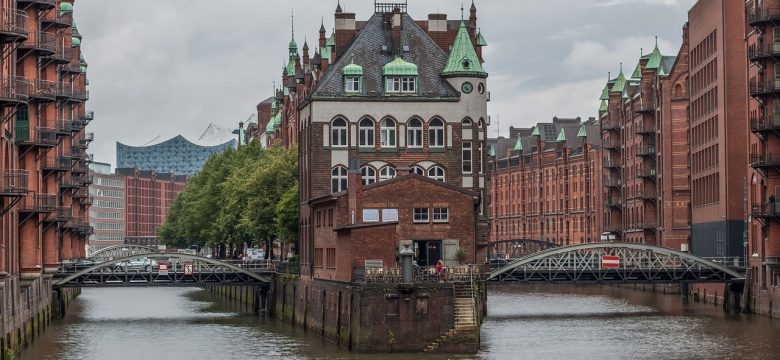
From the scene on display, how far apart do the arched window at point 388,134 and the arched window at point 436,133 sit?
6.45 feet

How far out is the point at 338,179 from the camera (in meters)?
90.2

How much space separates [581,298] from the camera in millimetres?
131875

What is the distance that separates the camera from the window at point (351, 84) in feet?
297

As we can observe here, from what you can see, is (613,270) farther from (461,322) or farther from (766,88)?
(461,322)

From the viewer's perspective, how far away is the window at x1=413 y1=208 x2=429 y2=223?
76.1m

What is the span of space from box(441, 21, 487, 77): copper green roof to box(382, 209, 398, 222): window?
17.1 m

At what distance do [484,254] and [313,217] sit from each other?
36.5 feet

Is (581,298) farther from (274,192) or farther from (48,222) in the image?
(48,222)

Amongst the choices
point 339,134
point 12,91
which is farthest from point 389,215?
point 12,91

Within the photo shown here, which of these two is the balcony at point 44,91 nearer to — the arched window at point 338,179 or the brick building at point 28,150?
the brick building at point 28,150

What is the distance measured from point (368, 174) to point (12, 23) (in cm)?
3399

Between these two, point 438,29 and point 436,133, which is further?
point 438,29

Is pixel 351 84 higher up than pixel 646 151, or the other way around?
pixel 351 84

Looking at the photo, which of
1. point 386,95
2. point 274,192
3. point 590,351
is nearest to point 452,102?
point 386,95
